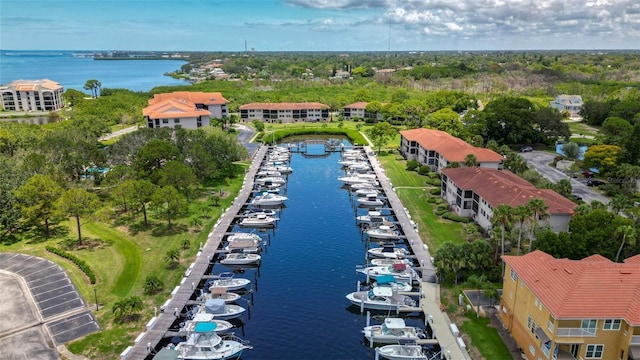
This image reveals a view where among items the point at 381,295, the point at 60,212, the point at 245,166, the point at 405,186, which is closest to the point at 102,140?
the point at 245,166

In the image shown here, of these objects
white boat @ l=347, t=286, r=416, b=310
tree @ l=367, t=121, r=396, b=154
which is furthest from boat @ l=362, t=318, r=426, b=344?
tree @ l=367, t=121, r=396, b=154

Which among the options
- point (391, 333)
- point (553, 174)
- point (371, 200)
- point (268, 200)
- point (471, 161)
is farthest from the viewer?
point (553, 174)

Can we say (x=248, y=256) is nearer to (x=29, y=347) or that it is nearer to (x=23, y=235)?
(x=29, y=347)

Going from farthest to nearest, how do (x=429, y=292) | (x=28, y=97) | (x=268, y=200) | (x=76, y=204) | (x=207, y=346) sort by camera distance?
(x=28, y=97) → (x=268, y=200) → (x=76, y=204) → (x=429, y=292) → (x=207, y=346)

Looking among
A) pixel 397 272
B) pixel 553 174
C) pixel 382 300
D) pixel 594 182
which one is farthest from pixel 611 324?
pixel 553 174

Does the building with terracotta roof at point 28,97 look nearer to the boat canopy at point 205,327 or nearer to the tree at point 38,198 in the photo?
the tree at point 38,198

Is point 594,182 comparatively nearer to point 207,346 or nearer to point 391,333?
point 391,333
